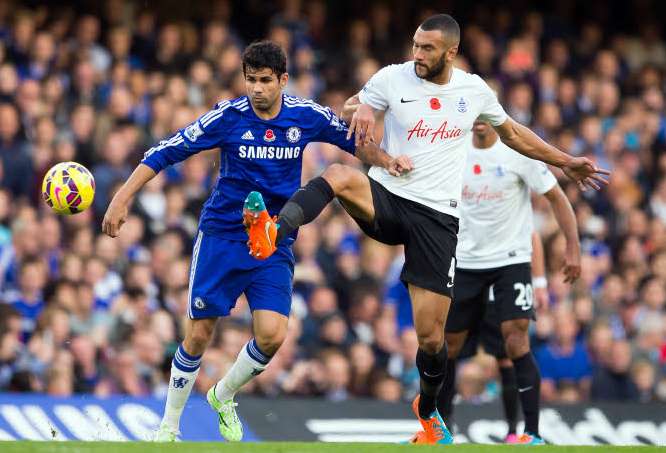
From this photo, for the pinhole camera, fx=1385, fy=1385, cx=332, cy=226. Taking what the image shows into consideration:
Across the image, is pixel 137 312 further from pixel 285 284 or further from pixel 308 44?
pixel 308 44

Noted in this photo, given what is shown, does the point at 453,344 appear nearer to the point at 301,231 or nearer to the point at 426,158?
the point at 426,158

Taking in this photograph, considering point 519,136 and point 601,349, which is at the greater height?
point 519,136

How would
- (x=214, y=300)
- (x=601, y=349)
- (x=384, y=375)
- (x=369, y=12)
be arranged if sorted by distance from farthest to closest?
(x=369, y=12) → (x=601, y=349) → (x=384, y=375) → (x=214, y=300)

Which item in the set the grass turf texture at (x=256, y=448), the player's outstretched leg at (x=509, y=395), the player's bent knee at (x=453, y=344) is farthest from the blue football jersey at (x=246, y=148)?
the player's outstretched leg at (x=509, y=395)

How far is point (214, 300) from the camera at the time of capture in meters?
9.32

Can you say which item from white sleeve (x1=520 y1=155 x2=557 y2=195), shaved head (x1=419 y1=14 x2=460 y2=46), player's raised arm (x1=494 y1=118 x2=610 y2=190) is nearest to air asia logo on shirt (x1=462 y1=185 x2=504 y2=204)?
white sleeve (x1=520 y1=155 x2=557 y2=195)

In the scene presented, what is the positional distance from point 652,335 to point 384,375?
335cm

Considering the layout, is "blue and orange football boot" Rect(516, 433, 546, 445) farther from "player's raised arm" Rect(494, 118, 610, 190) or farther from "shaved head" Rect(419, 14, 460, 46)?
"shaved head" Rect(419, 14, 460, 46)

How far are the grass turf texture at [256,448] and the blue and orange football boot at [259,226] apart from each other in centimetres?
118

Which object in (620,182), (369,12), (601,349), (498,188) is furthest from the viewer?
(369,12)

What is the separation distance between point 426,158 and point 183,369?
221cm

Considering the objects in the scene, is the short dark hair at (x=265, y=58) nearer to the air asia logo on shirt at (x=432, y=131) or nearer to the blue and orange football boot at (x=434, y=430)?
the air asia logo on shirt at (x=432, y=131)

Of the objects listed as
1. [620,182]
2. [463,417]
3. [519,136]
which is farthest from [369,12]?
[519,136]

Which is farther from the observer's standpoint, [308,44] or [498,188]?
[308,44]
